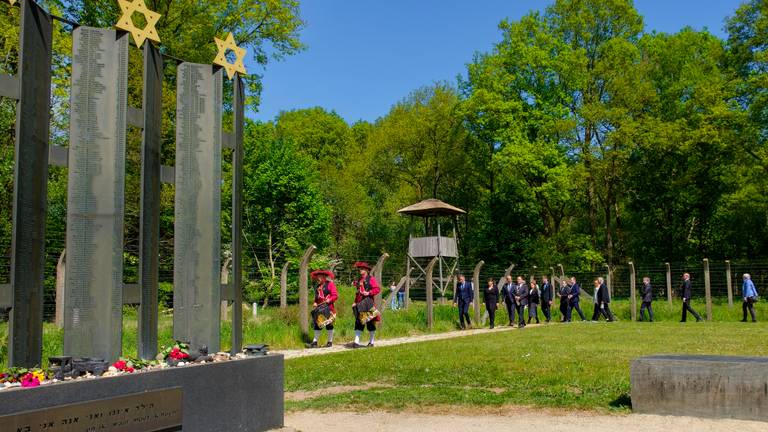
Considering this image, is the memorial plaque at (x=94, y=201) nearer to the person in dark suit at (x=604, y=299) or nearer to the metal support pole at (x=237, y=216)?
the metal support pole at (x=237, y=216)

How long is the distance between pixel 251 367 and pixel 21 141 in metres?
2.79

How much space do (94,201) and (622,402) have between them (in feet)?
19.3

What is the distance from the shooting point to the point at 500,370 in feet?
37.2

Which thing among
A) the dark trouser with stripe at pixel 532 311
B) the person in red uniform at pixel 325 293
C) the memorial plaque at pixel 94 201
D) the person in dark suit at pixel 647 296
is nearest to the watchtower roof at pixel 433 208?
the dark trouser with stripe at pixel 532 311

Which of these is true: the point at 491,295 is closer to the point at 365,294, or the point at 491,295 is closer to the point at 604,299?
the point at 604,299

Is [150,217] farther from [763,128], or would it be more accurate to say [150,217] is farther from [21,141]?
[763,128]

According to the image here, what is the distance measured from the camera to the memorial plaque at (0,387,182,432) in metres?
5.03

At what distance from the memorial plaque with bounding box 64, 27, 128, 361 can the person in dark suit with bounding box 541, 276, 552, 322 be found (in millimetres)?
21863

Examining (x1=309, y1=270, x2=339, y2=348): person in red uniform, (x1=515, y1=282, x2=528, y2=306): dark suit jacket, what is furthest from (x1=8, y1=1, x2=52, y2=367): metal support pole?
(x1=515, y1=282, x2=528, y2=306): dark suit jacket

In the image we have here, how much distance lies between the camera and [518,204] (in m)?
47.0

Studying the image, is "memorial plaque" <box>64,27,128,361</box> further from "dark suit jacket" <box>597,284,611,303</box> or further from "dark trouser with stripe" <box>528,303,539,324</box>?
"dark suit jacket" <box>597,284,611,303</box>

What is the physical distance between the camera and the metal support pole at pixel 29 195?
20.0 feet

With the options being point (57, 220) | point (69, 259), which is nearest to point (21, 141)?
point (69, 259)

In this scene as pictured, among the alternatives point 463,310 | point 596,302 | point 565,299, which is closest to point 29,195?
point 463,310
